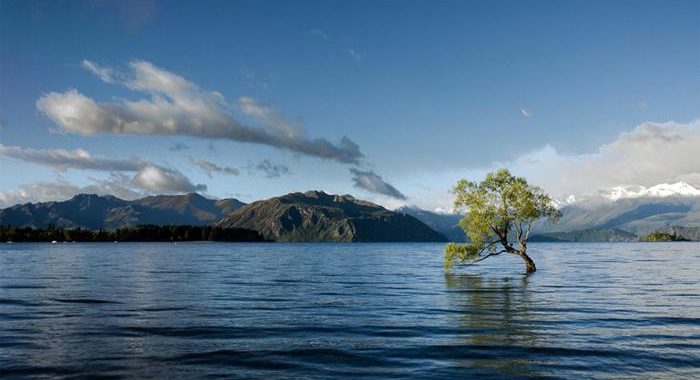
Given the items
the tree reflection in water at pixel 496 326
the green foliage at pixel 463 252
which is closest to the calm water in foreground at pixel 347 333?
the tree reflection in water at pixel 496 326

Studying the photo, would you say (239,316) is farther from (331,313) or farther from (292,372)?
(292,372)

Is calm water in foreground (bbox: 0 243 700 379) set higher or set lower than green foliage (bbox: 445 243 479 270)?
lower

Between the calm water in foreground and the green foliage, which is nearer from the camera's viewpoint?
the calm water in foreground

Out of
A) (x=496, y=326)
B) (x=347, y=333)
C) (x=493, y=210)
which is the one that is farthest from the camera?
(x=493, y=210)

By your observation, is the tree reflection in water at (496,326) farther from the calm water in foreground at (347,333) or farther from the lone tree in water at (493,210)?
the lone tree in water at (493,210)

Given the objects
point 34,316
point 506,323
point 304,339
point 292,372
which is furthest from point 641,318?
point 34,316

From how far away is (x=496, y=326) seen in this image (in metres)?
37.9

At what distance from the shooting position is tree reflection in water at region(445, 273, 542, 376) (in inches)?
1083

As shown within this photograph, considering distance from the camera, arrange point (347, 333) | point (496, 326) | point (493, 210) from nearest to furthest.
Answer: point (347, 333), point (496, 326), point (493, 210)

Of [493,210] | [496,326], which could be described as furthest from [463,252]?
[496,326]

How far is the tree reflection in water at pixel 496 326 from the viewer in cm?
2750

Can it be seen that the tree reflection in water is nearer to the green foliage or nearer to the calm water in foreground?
the calm water in foreground

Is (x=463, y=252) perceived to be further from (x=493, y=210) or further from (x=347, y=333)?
(x=347, y=333)

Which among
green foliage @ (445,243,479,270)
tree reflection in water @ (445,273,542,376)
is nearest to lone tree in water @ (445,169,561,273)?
green foliage @ (445,243,479,270)
